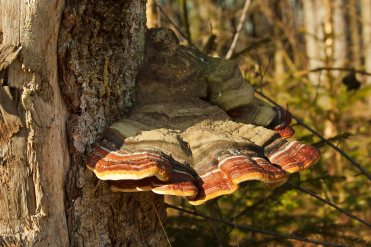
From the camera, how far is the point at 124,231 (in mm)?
2635

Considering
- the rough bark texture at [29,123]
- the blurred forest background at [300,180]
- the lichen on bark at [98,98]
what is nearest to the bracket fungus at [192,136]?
the lichen on bark at [98,98]

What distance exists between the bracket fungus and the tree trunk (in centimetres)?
16

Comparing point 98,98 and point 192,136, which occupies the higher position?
point 98,98

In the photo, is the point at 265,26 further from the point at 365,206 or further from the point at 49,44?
the point at 49,44

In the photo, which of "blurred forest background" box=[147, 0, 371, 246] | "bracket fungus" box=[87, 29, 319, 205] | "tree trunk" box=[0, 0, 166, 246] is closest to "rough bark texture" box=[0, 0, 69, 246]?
"tree trunk" box=[0, 0, 166, 246]

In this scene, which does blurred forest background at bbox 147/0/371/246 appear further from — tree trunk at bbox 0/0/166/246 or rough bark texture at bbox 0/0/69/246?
rough bark texture at bbox 0/0/69/246

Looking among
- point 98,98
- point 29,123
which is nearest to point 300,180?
point 98,98

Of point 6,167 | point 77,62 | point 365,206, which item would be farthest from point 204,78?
point 365,206

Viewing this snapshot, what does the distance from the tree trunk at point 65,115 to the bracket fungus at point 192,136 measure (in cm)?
16

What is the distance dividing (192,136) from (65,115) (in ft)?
2.13

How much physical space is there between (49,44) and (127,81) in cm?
51

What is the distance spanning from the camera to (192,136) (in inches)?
92.0

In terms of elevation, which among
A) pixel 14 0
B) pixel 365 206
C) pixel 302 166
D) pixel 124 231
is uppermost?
pixel 14 0

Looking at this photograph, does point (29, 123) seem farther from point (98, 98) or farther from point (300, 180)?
point (300, 180)
